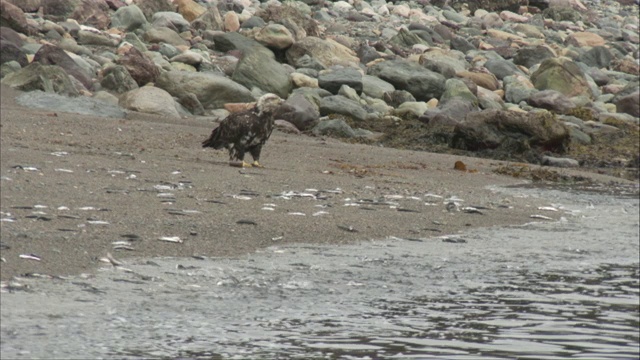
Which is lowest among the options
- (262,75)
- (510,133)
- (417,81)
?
(510,133)

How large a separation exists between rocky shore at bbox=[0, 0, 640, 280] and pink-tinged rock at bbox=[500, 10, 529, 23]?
6.92 meters

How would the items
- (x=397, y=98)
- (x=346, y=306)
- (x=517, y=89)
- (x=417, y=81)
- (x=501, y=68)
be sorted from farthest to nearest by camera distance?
1. (x=501, y=68)
2. (x=517, y=89)
3. (x=417, y=81)
4. (x=397, y=98)
5. (x=346, y=306)

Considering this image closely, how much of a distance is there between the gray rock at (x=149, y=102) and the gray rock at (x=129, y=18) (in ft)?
30.1

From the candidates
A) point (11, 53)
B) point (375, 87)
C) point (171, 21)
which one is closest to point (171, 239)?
point (11, 53)

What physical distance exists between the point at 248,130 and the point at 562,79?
17.3 metres

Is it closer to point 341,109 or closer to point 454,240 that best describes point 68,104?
point 341,109

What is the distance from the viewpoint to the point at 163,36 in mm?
27625

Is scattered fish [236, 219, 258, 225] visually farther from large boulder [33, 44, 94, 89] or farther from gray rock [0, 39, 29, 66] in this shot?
gray rock [0, 39, 29, 66]

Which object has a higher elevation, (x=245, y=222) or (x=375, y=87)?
(x=375, y=87)

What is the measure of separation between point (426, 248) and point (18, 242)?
3.52 metres

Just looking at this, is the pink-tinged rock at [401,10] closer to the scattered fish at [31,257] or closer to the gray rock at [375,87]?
the gray rock at [375,87]

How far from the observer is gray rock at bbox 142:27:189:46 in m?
27.5

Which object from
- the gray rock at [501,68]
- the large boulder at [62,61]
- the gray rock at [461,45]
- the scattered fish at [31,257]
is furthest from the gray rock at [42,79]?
the gray rock at [461,45]

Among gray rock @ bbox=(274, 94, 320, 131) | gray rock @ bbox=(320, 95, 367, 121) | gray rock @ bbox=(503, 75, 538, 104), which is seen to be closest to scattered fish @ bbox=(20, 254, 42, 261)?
gray rock @ bbox=(274, 94, 320, 131)
